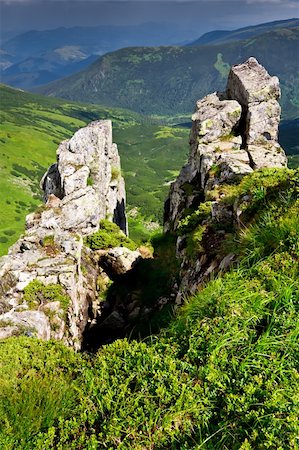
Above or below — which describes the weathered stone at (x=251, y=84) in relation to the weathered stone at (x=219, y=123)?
above

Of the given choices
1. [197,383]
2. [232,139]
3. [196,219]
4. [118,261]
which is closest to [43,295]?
[196,219]

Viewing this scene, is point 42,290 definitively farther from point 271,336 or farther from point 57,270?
point 271,336

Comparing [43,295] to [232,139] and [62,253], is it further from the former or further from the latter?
[232,139]

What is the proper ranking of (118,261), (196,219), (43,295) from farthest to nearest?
(118,261), (43,295), (196,219)

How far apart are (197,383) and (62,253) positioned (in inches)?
1149

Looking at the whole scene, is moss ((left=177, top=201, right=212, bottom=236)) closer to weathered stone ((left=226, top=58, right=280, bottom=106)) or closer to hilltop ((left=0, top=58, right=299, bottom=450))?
hilltop ((left=0, top=58, right=299, bottom=450))

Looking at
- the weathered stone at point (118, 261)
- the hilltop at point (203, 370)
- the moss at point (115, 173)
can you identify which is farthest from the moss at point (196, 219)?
the moss at point (115, 173)

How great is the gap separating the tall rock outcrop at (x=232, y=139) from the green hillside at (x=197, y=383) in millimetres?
19781

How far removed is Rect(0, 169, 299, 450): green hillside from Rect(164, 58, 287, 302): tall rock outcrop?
64.9 ft

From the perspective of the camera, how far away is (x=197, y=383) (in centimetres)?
776

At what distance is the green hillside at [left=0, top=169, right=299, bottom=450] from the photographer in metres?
6.71

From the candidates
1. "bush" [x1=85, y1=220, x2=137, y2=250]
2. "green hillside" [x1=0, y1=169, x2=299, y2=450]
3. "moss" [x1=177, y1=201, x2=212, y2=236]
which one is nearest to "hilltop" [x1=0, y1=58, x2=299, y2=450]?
"green hillside" [x1=0, y1=169, x2=299, y2=450]

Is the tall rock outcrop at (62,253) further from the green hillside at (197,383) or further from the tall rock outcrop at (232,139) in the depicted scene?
the green hillside at (197,383)

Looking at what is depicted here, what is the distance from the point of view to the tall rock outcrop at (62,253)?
27061 millimetres
